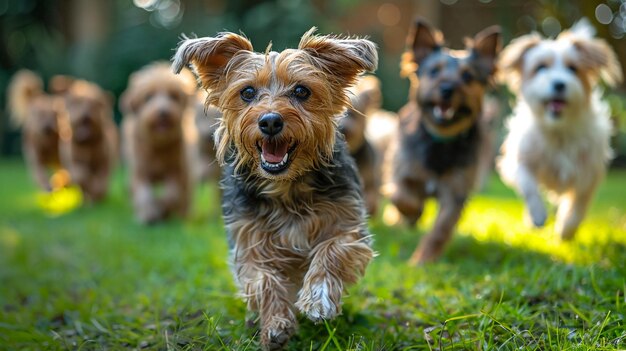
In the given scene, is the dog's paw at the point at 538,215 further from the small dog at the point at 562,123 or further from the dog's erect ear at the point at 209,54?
the dog's erect ear at the point at 209,54

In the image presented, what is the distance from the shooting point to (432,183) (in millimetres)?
6246

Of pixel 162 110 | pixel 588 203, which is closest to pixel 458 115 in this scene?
pixel 588 203

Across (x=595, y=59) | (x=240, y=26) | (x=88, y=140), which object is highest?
(x=595, y=59)

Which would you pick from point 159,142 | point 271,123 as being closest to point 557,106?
point 271,123

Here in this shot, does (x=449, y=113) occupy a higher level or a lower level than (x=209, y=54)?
lower

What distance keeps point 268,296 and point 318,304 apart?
366 mm

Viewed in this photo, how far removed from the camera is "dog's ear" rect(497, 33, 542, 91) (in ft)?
20.6

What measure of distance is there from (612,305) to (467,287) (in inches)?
38.0

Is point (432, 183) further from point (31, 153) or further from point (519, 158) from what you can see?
point (31, 153)

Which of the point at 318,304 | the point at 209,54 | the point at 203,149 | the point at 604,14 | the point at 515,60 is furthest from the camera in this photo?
the point at 604,14

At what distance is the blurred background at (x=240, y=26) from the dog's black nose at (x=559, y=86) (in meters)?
9.50

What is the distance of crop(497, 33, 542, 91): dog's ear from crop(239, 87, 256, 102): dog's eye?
331cm

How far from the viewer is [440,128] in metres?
5.93

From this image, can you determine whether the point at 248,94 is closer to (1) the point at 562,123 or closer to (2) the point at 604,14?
(1) the point at 562,123
